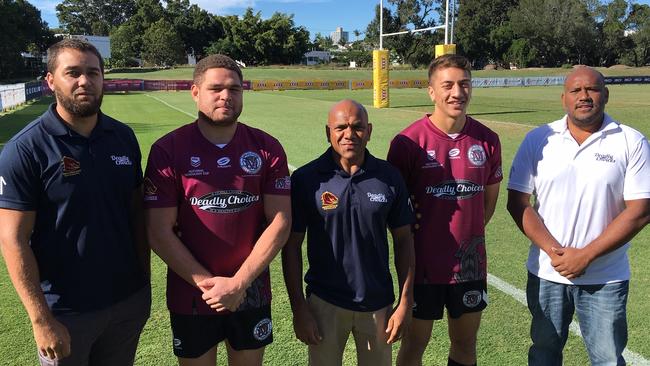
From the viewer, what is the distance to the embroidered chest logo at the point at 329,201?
281cm

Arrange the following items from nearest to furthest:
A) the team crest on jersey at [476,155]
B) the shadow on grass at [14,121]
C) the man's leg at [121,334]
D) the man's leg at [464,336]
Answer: the man's leg at [121,334] → the team crest on jersey at [476,155] → the man's leg at [464,336] → the shadow on grass at [14,121]

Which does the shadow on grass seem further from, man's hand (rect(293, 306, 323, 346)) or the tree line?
the tree line

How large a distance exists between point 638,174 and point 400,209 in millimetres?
1297

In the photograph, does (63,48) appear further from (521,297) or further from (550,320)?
(521,297)

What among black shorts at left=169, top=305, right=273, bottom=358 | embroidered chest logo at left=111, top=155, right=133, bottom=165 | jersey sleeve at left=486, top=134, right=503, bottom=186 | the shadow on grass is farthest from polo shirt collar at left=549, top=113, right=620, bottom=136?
the shadow on grass

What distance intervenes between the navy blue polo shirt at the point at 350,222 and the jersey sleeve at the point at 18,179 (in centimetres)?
130

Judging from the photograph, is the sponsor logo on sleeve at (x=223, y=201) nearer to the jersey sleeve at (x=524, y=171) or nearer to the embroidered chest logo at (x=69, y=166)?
the embroidered chest logo at (x=69, y=166)

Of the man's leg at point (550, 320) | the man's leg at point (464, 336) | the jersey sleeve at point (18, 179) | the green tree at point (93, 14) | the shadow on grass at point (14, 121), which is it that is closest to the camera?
the jersey sleeve at point (18, 179)

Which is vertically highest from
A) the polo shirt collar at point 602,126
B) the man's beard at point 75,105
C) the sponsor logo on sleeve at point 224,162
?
the man's beard at point 75,105

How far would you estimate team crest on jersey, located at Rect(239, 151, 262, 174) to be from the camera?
2727 millimetres

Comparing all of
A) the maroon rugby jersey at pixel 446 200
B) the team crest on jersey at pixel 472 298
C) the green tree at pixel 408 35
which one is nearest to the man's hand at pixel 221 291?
the maroon rugby jersey at pixel 446 200

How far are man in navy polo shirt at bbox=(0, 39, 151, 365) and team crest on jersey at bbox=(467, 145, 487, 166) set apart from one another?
1.95 m

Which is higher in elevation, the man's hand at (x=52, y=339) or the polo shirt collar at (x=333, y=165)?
the polo shirt collar at (x=333, y=165)

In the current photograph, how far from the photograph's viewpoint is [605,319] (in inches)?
113
